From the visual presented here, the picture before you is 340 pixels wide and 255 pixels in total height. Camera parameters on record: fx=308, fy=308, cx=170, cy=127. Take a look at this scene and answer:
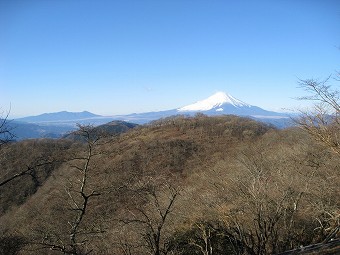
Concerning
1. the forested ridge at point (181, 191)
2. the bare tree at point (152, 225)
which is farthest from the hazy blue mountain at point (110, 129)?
the bare tree at point (152, 225)

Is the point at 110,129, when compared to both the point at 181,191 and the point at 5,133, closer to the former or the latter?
the point at 181,191

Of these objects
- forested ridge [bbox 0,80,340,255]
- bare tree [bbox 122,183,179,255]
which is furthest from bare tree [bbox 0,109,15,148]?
bare tree [bbox 122,183,179,255]

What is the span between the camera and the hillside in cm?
1020

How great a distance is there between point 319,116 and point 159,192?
54.2ft

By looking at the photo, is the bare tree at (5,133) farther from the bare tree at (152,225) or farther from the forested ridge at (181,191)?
the bare tree at (152,225)

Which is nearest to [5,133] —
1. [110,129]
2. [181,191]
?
[181,191]

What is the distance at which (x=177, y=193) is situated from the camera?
1018 centimetres

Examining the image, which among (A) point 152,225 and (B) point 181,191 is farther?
(B) point 181,191

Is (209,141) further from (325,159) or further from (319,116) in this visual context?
(319,116)

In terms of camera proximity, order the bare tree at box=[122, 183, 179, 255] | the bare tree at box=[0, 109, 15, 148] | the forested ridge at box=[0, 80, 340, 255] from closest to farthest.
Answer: the bare tree at box=[0, 109, 15, 148] < the bare tree at box=[122, 183, 179, 255] < the forested ridge at box=[0, 80, 340, 255]

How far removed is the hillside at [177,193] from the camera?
1020 centimetres

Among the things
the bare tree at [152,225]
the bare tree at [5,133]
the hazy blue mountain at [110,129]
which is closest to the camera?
the bare tree at [5,133]

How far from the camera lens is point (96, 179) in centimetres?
3406

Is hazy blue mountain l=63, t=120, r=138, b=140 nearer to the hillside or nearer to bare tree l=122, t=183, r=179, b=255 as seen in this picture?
the hillside
